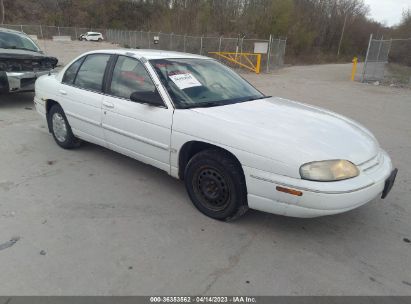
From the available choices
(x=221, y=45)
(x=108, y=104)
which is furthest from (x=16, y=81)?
(x=221, y=45)

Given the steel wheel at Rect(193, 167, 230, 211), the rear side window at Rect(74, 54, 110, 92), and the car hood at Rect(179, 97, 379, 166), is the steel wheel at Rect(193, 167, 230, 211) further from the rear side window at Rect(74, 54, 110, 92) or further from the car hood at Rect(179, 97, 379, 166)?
the rear side window at Rect(74, 54, 110, 92)

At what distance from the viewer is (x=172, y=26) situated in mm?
32906

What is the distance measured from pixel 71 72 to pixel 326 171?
3808 millimetres

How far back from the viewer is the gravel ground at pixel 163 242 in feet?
7.96

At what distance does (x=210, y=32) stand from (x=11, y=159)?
94.3ft

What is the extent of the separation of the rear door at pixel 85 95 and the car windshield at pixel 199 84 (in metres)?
0.95

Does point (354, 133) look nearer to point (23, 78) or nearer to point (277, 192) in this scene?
point (277, 192)

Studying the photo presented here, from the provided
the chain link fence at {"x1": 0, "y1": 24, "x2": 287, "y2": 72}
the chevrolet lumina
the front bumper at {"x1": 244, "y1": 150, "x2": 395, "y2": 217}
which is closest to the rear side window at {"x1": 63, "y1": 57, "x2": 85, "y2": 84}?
the front bumper at {"x1": 244, "y1": 150, "x2": 395, "y2": 217}

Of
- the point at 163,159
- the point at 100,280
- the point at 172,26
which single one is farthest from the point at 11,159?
the point at 172,26

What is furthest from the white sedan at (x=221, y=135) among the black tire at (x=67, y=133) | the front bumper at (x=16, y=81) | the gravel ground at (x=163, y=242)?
the front bumper at (x=16, y=81)

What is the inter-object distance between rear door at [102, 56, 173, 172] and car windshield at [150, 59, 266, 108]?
18cm

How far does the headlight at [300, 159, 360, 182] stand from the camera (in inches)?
104

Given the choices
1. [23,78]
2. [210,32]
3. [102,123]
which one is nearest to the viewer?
[102,123]

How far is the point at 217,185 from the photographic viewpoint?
3.16 metres
